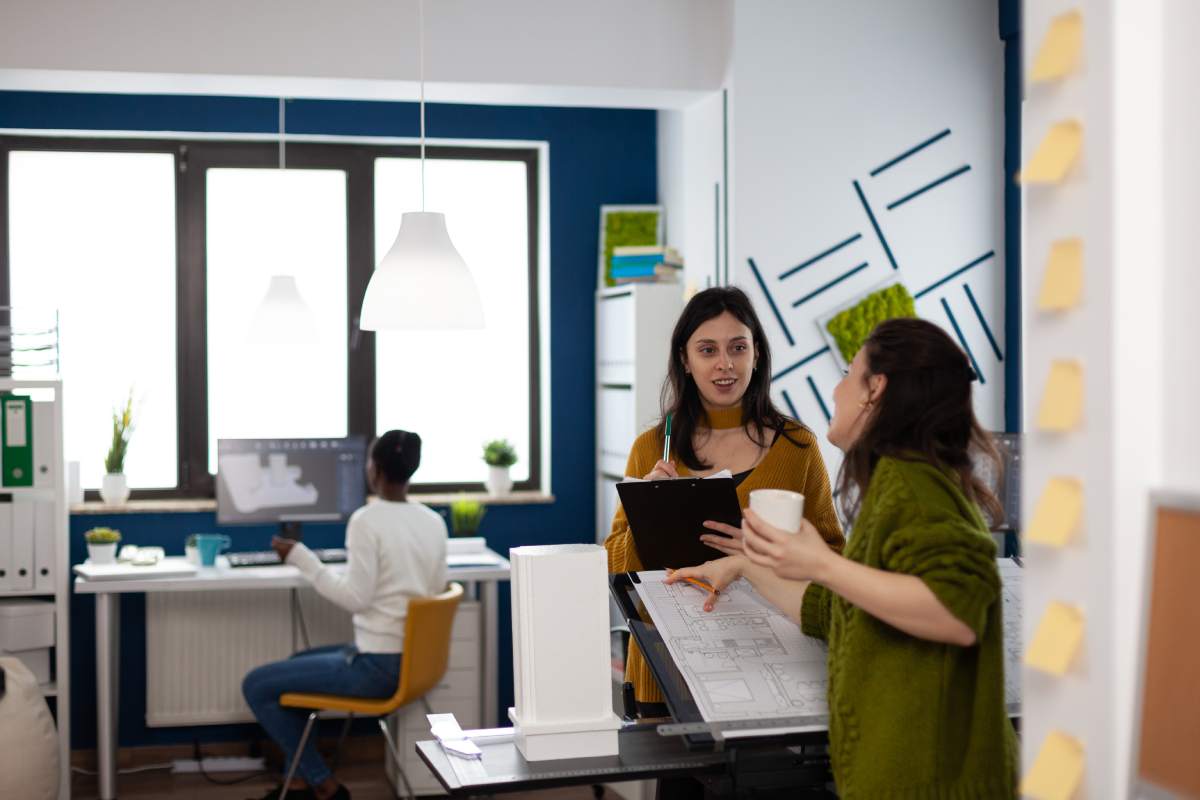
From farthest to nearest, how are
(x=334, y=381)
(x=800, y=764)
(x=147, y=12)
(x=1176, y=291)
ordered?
Answer: (x=334, y=381) → (x=147, y=12) → (x=800, y=764) → (x=1176, y=291)

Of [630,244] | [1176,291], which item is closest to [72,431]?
[630,244]

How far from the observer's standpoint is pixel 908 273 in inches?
160

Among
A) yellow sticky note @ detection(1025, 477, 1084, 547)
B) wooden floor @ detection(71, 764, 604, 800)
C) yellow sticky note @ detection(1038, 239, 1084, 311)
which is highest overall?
yellow sticky note @ detection(1038, 239, 1084, 311)

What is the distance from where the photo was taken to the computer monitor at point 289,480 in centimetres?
476

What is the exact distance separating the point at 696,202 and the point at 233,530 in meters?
2.28

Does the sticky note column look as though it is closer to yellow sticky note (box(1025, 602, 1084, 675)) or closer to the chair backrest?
yellow sticky note (box(1025, 602, 1084, 675))

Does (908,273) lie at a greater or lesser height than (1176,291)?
greater

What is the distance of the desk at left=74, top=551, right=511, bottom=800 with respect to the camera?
439 cm

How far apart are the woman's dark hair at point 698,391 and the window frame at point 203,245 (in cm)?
273

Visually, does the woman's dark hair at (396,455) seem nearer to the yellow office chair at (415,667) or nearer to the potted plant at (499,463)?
the yellow office chair at (415,667)

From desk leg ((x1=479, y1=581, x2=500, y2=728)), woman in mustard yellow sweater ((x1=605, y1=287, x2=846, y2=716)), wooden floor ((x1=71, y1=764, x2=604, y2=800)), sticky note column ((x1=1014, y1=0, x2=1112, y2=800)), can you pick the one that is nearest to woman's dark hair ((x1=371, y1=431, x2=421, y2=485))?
desk leg ((x1=479, y1=581, x2=500, y2=728))

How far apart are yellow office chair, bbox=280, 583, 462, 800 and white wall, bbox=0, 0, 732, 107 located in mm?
1626

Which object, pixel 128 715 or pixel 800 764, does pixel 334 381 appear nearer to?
pixel 128 715

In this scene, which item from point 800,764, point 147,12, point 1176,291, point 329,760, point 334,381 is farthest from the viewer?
point 334,381
